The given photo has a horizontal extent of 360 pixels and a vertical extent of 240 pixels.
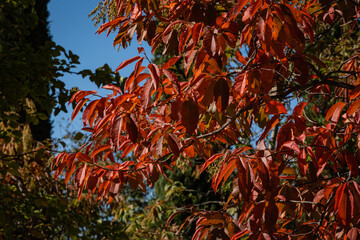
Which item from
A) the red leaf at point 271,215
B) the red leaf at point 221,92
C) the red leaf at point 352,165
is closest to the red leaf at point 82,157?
the red leaf at point 221,92

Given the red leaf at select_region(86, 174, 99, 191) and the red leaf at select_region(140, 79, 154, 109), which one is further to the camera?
the red leaf at select_region(86, 174, 99, 191)

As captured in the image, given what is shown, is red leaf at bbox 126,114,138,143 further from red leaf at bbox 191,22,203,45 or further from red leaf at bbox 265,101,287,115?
red leaf at bbox 265,101,287,115

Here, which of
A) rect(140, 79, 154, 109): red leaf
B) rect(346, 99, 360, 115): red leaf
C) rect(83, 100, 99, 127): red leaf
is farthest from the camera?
rect(83, 100, 99, 127): red leaf

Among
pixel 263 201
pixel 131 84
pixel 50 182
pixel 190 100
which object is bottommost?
pixel 263 201

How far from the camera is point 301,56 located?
1.57 meters

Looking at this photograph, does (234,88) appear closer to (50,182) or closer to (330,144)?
(330,144)

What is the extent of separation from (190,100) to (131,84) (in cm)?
26

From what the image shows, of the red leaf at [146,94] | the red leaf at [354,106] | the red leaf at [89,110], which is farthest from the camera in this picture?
the red leaf at [89,110]

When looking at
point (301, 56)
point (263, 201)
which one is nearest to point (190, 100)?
point (263, 201)

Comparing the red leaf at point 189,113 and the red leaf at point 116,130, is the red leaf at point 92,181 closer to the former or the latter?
the red leaf at point 116,130

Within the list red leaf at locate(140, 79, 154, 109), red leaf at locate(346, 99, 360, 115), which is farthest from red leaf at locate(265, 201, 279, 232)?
red leaf at locate(140, 79, 154, 109)

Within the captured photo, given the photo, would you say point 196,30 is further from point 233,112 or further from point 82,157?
point 82,157

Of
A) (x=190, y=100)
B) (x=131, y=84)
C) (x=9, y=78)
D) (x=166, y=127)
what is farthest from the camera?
(x=9, y=78)

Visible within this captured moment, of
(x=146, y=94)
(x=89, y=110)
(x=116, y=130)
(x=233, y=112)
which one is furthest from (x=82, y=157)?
(x=233, y=112)
